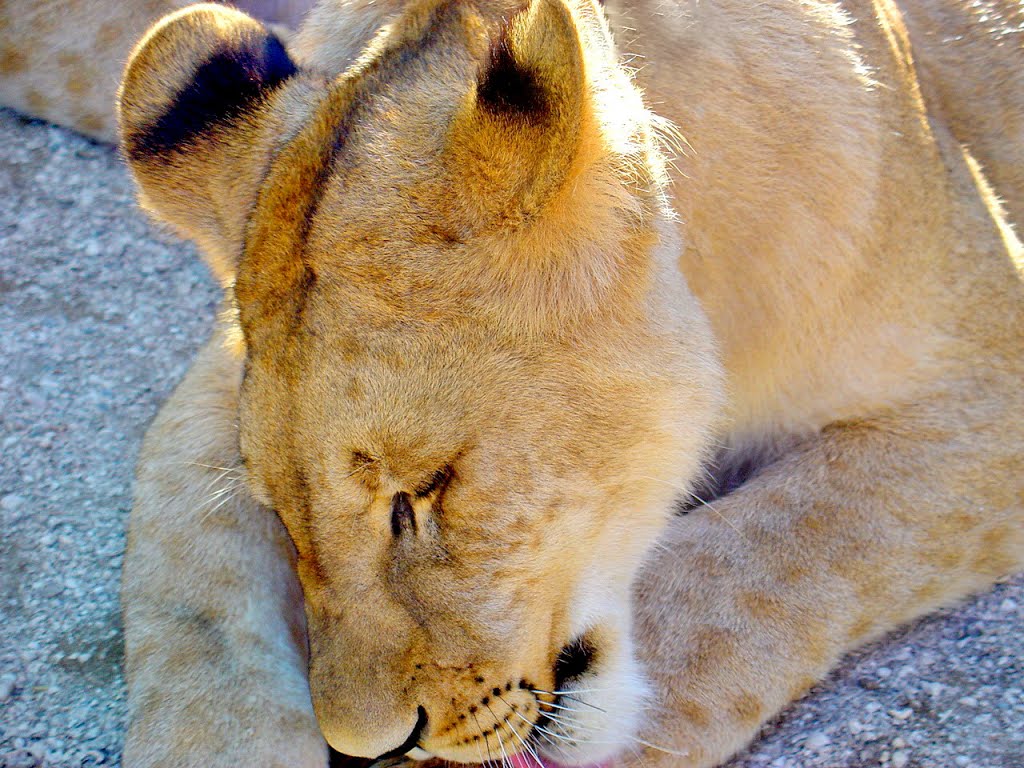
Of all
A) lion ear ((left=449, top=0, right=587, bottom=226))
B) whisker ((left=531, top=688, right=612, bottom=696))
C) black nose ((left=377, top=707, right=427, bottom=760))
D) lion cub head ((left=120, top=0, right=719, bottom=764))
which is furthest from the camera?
whisker ((left=531, top=688, right=612, bottom=696))

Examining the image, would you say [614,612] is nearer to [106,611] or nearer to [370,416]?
[370,416]

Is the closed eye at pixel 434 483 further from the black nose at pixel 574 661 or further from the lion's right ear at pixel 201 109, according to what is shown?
the lion's right ear at pixel 201 109

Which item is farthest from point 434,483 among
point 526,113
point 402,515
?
point 526,113

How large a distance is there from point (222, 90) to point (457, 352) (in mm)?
592

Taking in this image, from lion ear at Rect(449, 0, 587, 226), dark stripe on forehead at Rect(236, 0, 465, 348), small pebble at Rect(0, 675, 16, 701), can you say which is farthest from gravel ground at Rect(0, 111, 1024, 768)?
lion ear at Rect(449, 0, 587, 226)

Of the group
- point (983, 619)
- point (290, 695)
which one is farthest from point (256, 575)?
point (983, 619)

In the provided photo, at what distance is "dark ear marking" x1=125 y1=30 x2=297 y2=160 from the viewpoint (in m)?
1.82

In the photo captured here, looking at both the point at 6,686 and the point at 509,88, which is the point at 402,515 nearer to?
the point at 509,88

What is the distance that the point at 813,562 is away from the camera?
2.13m

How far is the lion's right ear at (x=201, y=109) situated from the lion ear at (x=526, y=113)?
457 millimetres

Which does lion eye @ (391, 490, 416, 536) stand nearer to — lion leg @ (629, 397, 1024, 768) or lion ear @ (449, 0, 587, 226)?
lion ear @ (449, 0, 587, 226)

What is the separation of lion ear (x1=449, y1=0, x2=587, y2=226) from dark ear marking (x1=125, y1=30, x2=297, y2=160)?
465mm

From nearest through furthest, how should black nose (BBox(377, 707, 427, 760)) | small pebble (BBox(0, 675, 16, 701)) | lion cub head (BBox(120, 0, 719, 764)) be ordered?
lion cub head (BBox(120, 0, 719, 764))
black nose (BBox(377, 707, 427, 760))
small pebble (BBox(0, 675, 16, 701))

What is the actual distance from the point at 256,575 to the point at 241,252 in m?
0.72
